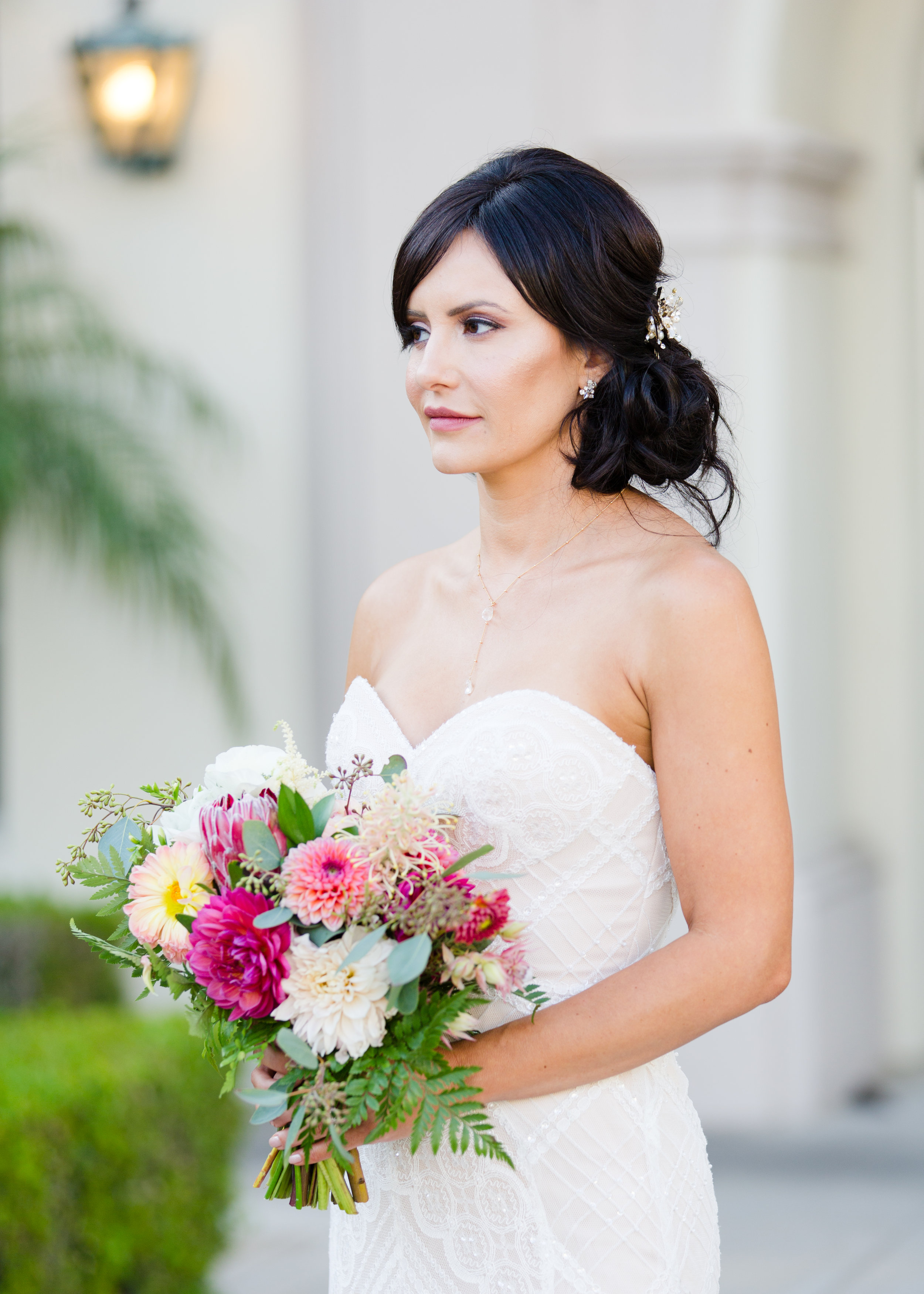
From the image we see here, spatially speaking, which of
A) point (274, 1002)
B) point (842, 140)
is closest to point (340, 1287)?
point (274, 1002)

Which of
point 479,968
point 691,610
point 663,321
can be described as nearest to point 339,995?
point 479,968

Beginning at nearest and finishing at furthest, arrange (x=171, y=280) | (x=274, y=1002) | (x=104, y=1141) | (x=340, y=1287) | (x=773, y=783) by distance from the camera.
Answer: (x=274, y=1002)
(x=773, y=783)
(x=340, y=1287)
(x=104, y=1141)
(x=171, y=280)

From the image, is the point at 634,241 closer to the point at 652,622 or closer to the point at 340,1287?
the point at 652,622

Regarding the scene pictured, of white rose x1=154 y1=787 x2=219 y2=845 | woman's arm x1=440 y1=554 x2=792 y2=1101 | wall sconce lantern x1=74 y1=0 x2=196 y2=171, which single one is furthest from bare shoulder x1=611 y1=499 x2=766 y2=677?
wall sconce lantern x1=74 y1=0 x2=196 y2=171

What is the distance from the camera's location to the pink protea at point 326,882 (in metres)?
1.86

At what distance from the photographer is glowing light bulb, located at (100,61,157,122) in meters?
5.86

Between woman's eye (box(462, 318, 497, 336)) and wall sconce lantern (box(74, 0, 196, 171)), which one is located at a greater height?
wall sconce lantern (box(74, 0, 196, 171))

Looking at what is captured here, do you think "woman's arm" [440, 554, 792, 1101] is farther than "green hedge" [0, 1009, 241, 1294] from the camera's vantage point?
No

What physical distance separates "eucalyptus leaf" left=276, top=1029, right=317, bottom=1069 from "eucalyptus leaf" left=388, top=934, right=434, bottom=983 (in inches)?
6.4

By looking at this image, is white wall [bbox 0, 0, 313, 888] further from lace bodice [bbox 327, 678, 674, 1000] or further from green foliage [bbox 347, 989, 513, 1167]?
green foliage [bbox 347, 989, 513, 1167]

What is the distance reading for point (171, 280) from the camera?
605 cm

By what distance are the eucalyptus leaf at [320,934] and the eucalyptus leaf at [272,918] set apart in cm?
4

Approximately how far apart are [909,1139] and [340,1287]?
3803 mm

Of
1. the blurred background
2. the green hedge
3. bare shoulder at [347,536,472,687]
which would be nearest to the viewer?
bare shoulder at [347,536,472,687]
